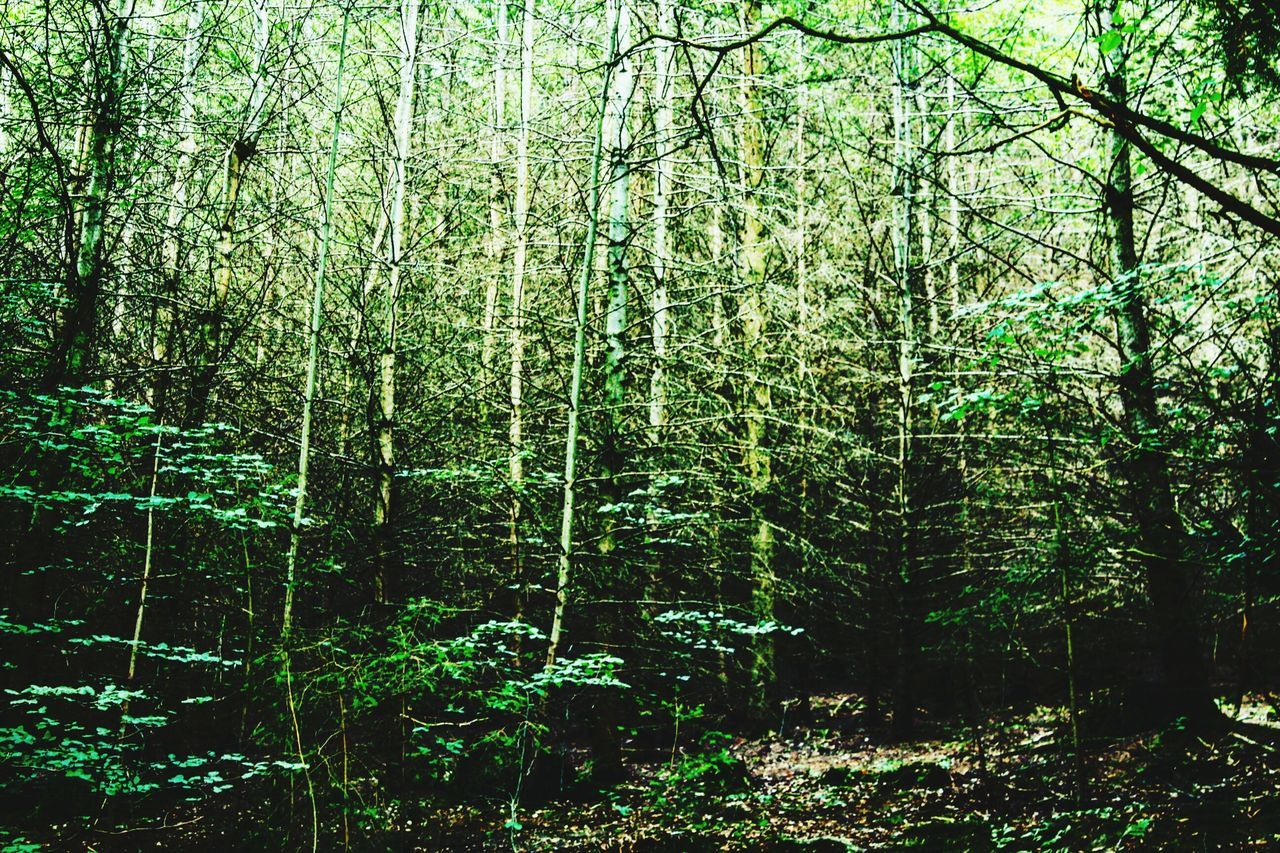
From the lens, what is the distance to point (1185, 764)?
272 inches

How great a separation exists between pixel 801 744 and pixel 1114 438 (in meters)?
8.26

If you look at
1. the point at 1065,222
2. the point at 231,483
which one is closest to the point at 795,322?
the point at 1065,222

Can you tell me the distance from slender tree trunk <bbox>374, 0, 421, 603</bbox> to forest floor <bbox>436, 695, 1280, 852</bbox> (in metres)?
3.27

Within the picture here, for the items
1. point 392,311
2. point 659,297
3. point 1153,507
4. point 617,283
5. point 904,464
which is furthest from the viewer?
point 904,464

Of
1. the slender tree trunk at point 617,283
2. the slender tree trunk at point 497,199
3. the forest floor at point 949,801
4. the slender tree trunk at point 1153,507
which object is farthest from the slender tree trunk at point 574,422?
the slender tree trunk at point 1153,507

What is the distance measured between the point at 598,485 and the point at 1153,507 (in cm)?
552

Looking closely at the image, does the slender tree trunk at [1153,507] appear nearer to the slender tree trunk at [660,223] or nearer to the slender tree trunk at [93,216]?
the slender tree trunk at [660,223]

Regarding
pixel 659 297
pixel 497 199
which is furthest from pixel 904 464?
pixel 497 199

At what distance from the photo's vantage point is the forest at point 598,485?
623cm

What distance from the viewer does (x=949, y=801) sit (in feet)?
27.6

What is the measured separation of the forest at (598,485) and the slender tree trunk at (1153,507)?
0.07m

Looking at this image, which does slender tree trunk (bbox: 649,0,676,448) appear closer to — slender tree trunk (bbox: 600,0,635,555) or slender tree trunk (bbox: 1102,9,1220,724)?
slender tree trunk (bbox: 600,0,635,555)

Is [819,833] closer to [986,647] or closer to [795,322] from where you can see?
[986,647]

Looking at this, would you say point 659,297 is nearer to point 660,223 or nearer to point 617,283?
point 660,223
